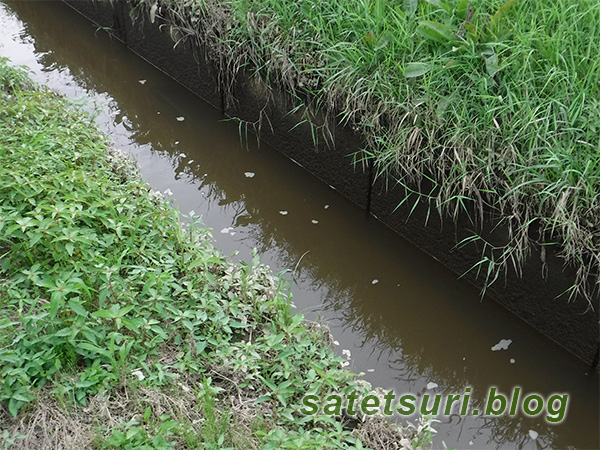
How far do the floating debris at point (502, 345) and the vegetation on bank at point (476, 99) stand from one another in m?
0.36

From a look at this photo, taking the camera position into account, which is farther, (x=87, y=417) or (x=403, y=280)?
(x=403, y=280)

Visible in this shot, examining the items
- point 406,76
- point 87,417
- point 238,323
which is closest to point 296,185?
point 406,76

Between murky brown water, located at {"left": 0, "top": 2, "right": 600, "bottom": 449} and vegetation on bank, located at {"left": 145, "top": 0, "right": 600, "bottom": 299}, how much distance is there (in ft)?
1.28

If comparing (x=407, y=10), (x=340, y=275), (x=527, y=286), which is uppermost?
(x=407, y=10)

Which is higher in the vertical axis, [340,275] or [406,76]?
[406,76]

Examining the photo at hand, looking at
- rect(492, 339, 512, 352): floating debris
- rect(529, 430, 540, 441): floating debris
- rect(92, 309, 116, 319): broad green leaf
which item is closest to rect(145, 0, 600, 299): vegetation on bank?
rect(492, 339, 512, 352): floating debris

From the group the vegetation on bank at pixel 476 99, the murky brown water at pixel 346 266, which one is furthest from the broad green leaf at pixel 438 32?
the murky brown water at pixel 346 266

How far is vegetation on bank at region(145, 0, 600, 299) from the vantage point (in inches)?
125

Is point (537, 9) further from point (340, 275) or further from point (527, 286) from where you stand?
point (340, 275)

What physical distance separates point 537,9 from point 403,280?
1.79 meters

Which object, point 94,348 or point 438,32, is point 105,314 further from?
point 438,32

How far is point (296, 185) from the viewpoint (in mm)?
4500

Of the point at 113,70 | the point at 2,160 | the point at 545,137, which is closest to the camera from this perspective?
the point at 545,137

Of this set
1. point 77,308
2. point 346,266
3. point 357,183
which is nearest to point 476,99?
point 357,183
